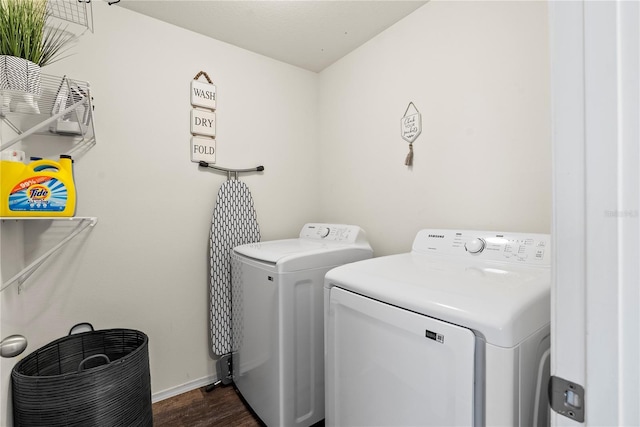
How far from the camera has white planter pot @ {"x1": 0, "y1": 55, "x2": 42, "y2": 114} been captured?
98 cm

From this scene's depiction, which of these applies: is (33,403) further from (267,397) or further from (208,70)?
(208,70)

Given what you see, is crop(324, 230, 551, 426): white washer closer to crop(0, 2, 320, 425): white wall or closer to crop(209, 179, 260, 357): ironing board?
crop(209, 179, 260, 357): ironing board

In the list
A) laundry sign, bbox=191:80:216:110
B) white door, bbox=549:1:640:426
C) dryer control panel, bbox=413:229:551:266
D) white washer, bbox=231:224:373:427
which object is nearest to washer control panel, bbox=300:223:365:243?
white washer, bbox=231:224:373:427

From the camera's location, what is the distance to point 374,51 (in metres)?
2.06

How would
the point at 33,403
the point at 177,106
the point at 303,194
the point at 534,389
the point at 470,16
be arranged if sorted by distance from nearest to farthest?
the point at 534,389 → the point at 33,403 → the point at 470,16 → the point at 177,106 → the point at 303,194

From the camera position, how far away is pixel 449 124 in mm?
1636

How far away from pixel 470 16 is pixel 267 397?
7.21ft

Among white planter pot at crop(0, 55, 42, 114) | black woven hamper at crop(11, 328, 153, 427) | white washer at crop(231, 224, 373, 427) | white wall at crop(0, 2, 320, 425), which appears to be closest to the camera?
white planter pot at crop(0, 55, 42, 114)

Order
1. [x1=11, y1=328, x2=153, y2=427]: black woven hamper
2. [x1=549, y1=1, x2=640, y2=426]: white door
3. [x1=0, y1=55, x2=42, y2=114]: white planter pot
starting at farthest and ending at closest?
[x1=11, y1=328, x2=153, y2=427]: black woven hamper < [x1=0, y1=55, x2=42, y2=114]: white planter pot < [x1=549, y1=1, x2=640, y2=426]: white door

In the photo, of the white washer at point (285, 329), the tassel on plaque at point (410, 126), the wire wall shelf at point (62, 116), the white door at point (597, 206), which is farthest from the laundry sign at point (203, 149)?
the white door at point (597, 206)

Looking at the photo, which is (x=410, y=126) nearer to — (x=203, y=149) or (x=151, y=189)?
(x=203, y=149)

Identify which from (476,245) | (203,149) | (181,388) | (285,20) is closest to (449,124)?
(476,245)

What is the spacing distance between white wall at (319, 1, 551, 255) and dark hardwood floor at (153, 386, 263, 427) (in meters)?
1.27

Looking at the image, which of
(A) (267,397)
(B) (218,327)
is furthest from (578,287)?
(B) (218,327)
